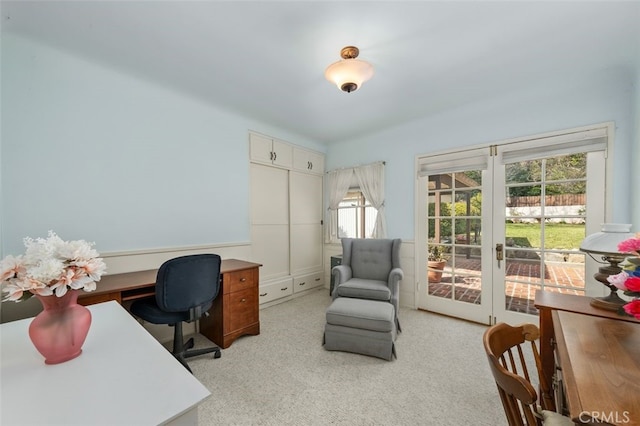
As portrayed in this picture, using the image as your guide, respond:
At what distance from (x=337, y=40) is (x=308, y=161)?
232 centimetres

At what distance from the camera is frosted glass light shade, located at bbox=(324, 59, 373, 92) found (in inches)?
71.8

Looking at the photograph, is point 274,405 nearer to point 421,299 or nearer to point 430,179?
point 421,299

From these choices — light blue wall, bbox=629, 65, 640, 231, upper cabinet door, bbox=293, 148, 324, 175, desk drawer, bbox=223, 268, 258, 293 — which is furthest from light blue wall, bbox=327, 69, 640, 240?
desk drawer, bbox=223, 268, 258, 293

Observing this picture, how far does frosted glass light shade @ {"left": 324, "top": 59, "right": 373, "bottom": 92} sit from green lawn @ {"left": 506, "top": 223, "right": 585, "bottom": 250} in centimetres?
230

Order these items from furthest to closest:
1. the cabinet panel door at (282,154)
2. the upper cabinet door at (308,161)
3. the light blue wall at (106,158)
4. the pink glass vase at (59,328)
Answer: the upper cabinet door at (308,161) → the cabinet panel door at (282,154) → the light blue wall at (106,158) → the pink glass vase at (59,328)

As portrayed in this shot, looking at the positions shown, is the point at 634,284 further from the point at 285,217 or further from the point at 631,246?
the point at 285,217

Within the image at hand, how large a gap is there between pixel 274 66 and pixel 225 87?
666 mm

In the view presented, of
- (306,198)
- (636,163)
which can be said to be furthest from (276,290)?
(636,163)

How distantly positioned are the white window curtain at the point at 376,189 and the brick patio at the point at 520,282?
3.32ft

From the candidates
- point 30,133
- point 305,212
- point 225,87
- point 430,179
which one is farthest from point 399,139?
point 30,133

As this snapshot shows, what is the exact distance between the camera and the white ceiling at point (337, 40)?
156 cm

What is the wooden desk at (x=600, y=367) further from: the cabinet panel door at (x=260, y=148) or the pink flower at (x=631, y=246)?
the cabinet panel door at (x=260, y=148)

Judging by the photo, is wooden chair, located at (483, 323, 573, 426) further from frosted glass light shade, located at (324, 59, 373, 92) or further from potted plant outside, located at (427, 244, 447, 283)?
potted plant outside, located at (427, 244, 447, 283)

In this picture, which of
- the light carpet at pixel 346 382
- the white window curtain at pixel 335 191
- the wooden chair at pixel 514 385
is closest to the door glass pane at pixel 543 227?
the light carpet at pixel 346 382
